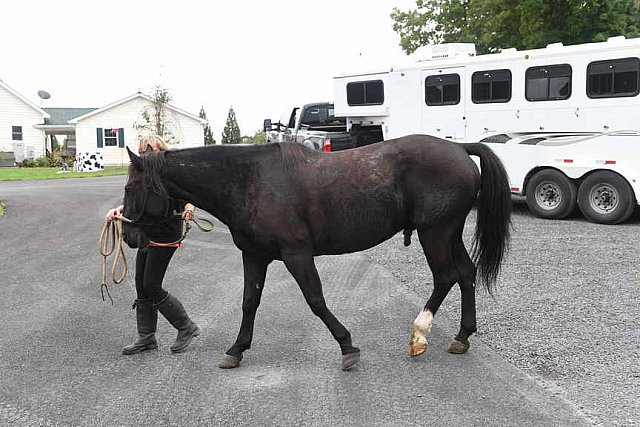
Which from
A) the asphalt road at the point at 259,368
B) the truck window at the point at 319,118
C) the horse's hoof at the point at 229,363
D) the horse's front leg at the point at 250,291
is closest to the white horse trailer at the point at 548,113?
the truck window at the point at 319,118

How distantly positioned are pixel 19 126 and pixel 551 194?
138 ft

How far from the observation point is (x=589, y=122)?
13000mm

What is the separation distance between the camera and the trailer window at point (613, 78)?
494 inches

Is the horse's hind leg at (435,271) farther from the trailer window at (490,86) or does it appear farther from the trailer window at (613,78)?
the trailer window at (490,86)

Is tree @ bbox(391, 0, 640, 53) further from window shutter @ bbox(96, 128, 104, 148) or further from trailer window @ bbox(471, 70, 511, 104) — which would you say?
window shutter @ bbox(96, 128, 104, 148)

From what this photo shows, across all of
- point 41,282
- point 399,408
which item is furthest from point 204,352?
point 41,282

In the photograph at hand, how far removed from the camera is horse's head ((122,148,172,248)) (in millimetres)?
4922

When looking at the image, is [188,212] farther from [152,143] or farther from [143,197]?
[152,143]

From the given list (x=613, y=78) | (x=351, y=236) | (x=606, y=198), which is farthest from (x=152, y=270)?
(x=613, y=78)

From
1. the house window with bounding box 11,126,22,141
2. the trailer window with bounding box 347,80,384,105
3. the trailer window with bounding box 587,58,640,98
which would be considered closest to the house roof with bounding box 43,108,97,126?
the house window with bounding box 11,126,22,141

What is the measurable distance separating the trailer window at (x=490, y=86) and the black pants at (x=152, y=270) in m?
10.7

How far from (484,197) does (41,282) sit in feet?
18.8

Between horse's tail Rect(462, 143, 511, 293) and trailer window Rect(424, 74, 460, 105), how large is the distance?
1003 cm

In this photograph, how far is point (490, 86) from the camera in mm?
14531
